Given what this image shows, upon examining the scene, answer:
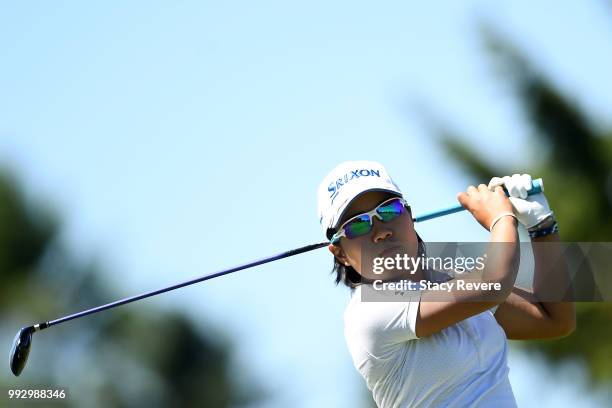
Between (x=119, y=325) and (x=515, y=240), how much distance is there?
65.7 feet

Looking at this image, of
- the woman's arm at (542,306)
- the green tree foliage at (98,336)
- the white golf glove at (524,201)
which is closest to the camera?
the white golf glove at (524,201)

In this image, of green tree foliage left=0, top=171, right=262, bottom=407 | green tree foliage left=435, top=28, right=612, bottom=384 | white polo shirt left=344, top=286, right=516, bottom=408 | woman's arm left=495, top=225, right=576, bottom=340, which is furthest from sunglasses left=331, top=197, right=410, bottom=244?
green tree foliage left=0, top=171, right=262, bottom=407

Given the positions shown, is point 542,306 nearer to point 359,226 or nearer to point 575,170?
point 359,226

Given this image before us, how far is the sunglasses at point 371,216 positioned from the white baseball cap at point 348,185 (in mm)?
51

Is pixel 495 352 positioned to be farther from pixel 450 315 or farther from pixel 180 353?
pixel 180 353

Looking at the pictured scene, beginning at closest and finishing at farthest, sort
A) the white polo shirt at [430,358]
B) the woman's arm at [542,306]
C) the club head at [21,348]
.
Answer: the white polo shirt at [430,358] → the woman's arm at [542,306] → the club head at [21,348]

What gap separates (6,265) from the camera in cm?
2406

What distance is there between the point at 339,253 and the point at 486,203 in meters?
0.63

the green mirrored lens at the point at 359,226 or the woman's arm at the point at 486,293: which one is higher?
the green mirrored lens at the point at 359,226

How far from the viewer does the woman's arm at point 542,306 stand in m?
5.33

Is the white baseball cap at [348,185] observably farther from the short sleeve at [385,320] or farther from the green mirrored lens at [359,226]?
the short sleeve at [385,320]

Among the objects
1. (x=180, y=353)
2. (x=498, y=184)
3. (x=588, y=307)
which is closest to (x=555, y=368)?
(x=588, y=307)

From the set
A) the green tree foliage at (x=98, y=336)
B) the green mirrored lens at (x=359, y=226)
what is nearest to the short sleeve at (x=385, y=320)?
the green mirrored lens at (x=359, y=226)

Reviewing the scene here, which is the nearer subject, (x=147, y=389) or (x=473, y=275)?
(x=473, y=275)
